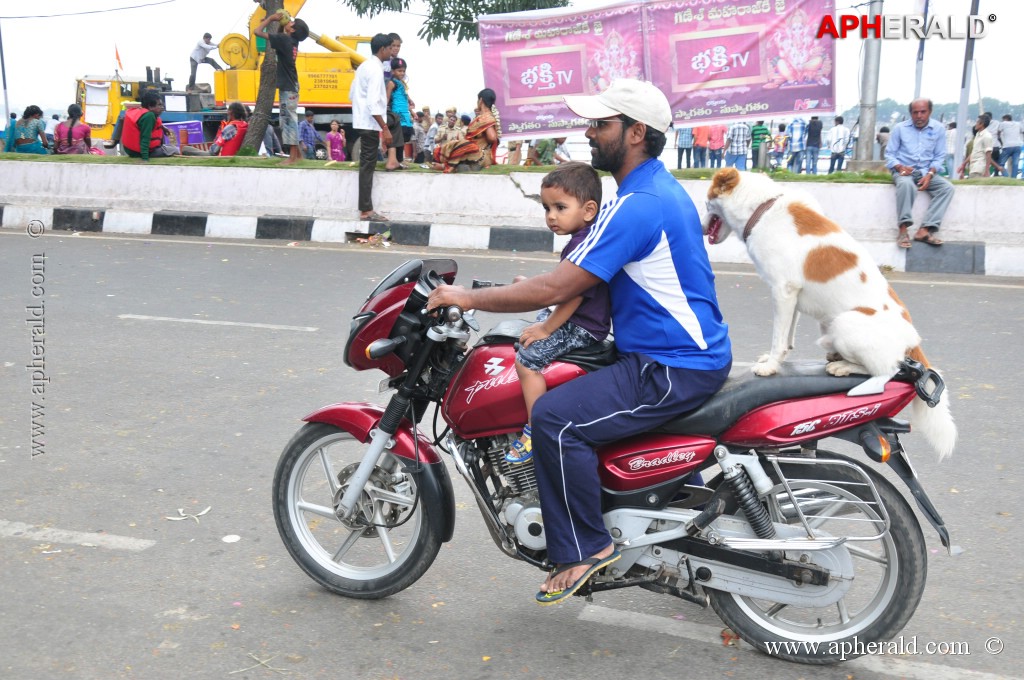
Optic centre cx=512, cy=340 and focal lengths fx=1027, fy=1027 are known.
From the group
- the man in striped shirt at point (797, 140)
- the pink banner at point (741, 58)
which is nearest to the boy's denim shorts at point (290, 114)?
the pink banner at point (741, 58)

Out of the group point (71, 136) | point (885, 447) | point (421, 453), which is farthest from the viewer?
point (71, 136)

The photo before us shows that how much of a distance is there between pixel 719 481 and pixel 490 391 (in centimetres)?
73

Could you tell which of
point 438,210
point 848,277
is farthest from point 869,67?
point 848,277

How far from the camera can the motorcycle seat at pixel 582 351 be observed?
3.06 metres

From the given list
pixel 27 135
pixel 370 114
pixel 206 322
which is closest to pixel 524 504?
pixel 206 322

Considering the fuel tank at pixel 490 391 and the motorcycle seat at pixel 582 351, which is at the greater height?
the motorcycle seat at pixel 582 351

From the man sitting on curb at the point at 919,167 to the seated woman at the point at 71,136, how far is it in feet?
48.2

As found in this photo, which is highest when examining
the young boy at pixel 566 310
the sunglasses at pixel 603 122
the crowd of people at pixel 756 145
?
the crowd of people at pixel 756 145

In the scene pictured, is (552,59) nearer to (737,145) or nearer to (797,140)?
(737,145)

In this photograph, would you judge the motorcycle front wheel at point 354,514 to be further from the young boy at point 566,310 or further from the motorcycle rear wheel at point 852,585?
the motorcycle rear wheel at point 852,585

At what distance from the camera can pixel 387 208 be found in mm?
11844

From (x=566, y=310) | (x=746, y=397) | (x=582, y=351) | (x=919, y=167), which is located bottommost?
(x=746, y=397)

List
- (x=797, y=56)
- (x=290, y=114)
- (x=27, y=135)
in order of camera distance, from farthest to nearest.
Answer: (x=27, y=135), (x=290, y=114), (x=797, y=56)

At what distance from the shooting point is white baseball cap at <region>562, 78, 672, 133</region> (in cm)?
294
